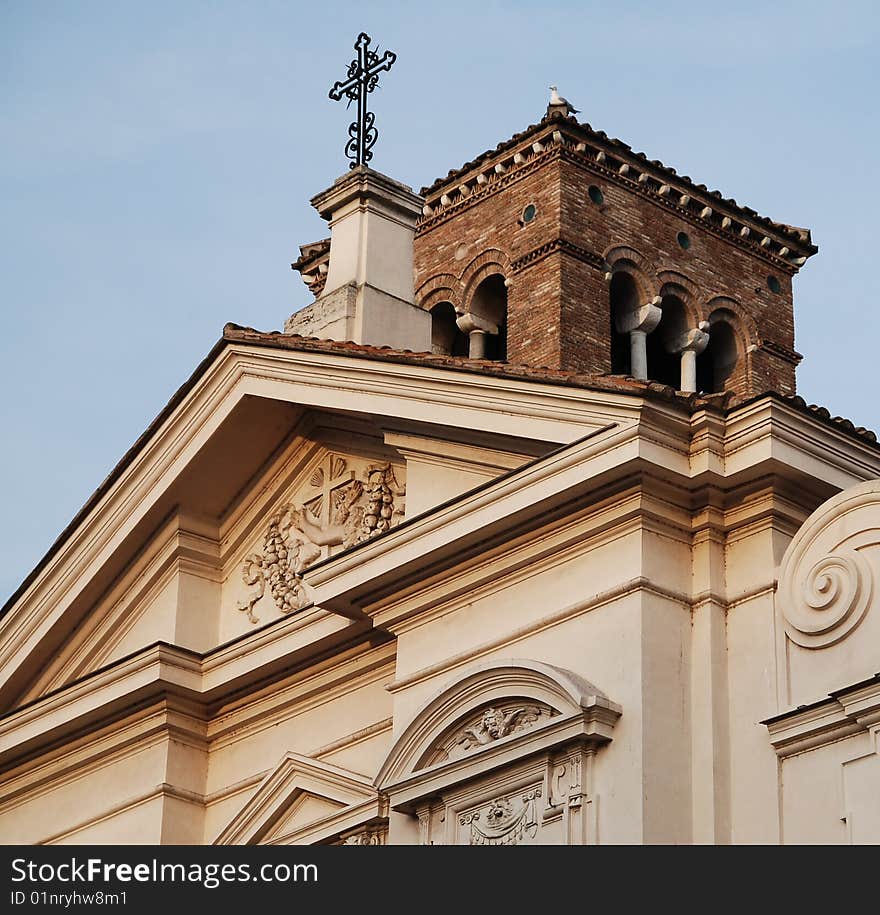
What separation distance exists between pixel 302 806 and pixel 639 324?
27268mm

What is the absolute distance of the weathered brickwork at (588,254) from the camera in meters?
40.1

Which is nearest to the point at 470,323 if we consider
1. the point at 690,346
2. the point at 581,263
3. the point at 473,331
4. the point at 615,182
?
the point at 473,331

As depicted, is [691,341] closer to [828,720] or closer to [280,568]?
[280,568]

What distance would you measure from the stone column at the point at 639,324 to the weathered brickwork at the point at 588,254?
0.78ft

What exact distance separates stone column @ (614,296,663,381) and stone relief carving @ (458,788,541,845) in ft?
91.1

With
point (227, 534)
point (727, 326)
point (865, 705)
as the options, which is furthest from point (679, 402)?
point (727, 326)

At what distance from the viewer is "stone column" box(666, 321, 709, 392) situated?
41750 millimetres

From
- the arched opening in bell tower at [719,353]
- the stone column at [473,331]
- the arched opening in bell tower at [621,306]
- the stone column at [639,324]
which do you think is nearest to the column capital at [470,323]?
the stone column at [473,331]

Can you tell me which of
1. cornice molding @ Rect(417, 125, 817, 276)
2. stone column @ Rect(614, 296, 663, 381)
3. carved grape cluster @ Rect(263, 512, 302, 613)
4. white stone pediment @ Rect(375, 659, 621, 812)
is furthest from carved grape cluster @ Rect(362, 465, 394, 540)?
cornice molding @ Rect(417, 125, 817, 276)

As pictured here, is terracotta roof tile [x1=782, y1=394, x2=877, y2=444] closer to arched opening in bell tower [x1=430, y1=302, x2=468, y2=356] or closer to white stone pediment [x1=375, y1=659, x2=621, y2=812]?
white stone pediment [x1=375, y1=659, x2=621, y2=812]

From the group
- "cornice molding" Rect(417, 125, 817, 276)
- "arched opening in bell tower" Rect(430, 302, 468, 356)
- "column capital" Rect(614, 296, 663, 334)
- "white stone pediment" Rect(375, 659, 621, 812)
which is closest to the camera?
"white stone pediment" Rect(375, 659, 621, 812)

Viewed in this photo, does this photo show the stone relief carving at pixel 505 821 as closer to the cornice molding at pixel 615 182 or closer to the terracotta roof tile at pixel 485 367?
the terracotta roof tile at pixel 485 367

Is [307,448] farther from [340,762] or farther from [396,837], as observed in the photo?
[396,837]

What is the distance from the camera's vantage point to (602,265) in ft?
135
